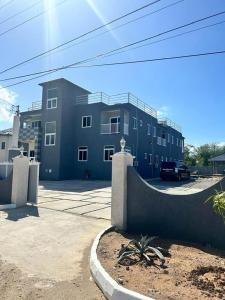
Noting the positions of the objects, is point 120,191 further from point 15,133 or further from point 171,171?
point 171,171

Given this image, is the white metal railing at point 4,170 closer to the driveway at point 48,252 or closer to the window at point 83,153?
the driveway at point 48,252

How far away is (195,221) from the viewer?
5.87 meters

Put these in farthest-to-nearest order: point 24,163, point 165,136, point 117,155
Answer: point 165,136 → point 24,163 → point 117,155

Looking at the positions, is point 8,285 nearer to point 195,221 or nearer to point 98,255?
point 98,255

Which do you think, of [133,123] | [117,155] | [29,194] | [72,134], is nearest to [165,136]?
[133,123]

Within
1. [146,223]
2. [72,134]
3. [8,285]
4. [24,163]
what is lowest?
[8,285]

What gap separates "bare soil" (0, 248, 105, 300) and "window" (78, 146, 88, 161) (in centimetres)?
2526

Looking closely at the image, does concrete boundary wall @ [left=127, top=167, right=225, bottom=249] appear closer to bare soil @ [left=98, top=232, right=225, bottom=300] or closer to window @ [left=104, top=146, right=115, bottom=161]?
bare soil @ [left=98, top=232, right=225, bottom=300]

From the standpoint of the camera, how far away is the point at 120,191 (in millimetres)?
7238

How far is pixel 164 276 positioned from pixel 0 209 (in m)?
7.82

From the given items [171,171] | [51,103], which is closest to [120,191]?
[171,171]

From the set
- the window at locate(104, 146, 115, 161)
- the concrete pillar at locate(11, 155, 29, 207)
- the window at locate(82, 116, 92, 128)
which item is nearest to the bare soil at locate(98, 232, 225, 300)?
the concrete pillar at locate(11, 155, 29, 207)

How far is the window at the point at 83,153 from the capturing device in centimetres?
2983

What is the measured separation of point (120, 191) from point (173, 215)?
157 cm
